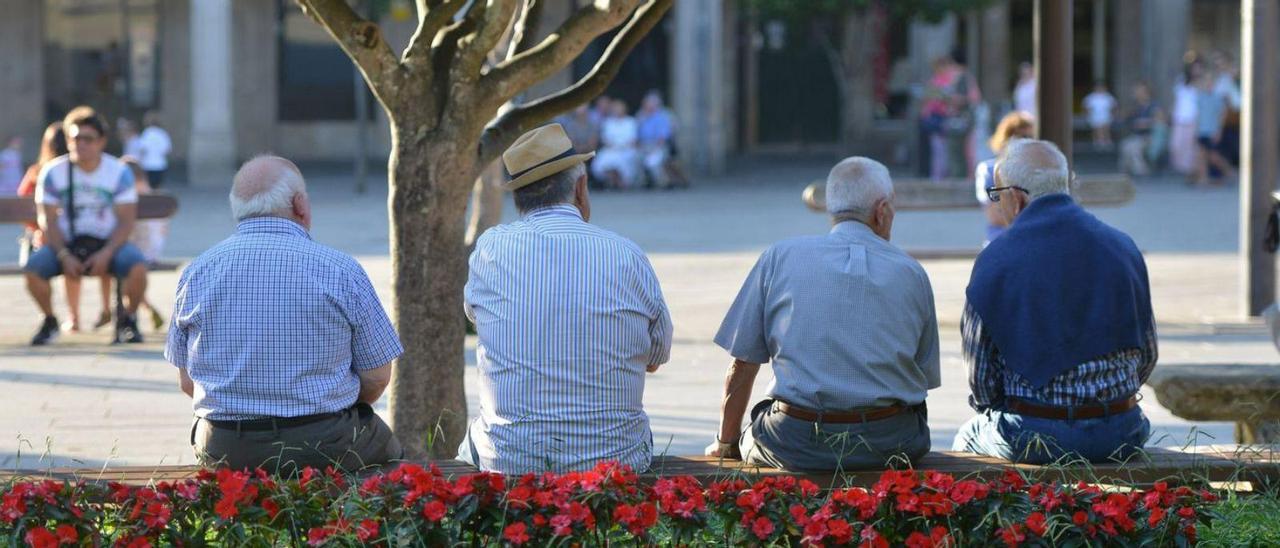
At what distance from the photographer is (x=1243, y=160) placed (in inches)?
442

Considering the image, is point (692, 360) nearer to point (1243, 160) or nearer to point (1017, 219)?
point (1243, 160)

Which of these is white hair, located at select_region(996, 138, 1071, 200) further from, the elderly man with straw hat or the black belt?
the black belt

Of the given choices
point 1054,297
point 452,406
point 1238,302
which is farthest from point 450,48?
point 1238,302

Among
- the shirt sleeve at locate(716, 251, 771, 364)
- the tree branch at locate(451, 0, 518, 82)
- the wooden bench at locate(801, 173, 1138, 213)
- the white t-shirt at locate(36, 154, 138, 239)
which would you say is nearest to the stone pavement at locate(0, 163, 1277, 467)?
the wooden bench at locate(801, 173, 1138, 213)

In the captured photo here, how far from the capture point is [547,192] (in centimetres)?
491

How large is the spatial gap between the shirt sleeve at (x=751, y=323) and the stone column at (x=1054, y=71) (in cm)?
432

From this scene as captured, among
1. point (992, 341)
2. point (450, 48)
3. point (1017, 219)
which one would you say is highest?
point (450, 48)

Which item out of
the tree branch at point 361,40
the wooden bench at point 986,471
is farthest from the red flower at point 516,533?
the tree branch at point 361,40

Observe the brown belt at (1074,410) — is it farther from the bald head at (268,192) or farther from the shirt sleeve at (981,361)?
the bald head at (268,192)

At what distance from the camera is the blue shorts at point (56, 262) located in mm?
10578

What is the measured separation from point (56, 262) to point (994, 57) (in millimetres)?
23037

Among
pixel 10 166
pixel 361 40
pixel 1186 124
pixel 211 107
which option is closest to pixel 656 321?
pixel 361 40

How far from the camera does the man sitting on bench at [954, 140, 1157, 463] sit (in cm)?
509

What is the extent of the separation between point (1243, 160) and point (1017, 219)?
6533mm
